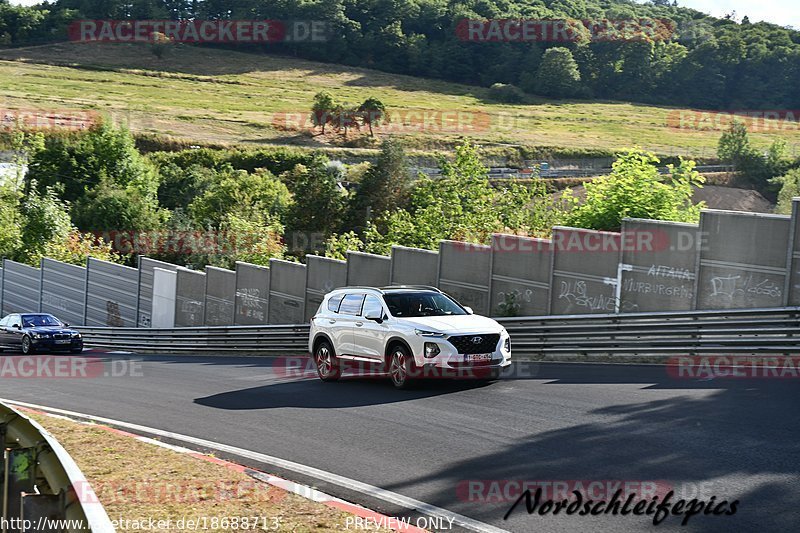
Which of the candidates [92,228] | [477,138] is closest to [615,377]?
[92,228]

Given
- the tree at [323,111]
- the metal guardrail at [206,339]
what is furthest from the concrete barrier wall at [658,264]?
the tree at [323,111]

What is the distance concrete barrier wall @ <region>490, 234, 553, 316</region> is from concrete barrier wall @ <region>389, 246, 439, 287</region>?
247 centimetres

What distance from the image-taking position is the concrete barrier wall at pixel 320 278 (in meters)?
28.2

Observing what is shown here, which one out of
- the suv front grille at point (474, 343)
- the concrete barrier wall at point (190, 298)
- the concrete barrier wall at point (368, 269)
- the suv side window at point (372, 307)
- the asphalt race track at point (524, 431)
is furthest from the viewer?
the concrete barrier wall at point (190, 298)

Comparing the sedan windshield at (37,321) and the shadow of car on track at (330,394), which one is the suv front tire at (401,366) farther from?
the sedan windshield at (37,321)

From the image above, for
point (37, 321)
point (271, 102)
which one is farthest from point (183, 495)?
point (271, 102)

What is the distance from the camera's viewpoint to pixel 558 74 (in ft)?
461

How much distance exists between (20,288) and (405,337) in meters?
39.2

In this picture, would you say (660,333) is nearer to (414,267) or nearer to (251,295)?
(414,267)

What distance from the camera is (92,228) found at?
72375 millimetres

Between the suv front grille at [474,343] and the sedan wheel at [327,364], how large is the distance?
10.7ft

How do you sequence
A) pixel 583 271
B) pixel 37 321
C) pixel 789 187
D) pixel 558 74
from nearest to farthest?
pixel 583 271 < pixel 37 321 < pixel 789 187 < pixel 558 74

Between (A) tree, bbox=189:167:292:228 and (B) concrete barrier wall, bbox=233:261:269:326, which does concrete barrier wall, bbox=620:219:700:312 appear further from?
(A) tree, bbox=189:167:292:228

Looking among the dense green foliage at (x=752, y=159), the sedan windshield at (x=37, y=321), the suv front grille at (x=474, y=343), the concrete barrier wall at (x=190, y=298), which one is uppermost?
the dense green foliage at (x=752, y=159)
